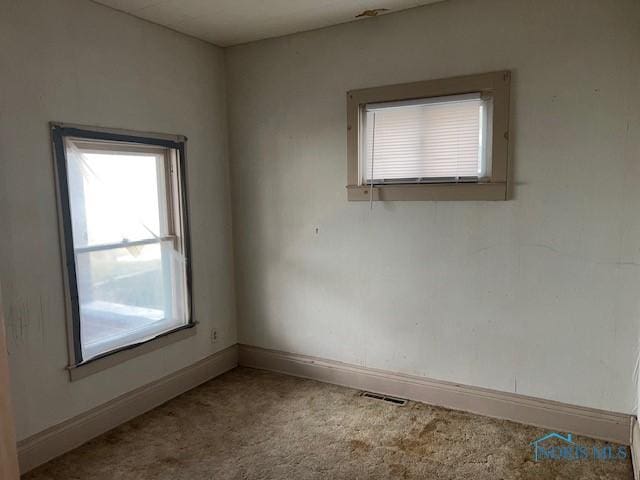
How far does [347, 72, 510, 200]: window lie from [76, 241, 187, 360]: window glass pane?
1.41 metres

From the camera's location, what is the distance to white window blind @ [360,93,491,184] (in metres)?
2.92

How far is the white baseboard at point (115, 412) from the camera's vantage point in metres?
2.56

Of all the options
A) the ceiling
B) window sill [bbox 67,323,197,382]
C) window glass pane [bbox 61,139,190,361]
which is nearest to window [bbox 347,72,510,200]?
the ceiling

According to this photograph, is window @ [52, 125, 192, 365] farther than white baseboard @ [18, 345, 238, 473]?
Yes

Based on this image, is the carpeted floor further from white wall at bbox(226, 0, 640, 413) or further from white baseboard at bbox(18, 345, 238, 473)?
white wall at bbox(226, 0, 640, 413)

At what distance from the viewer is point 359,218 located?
11.0 feet

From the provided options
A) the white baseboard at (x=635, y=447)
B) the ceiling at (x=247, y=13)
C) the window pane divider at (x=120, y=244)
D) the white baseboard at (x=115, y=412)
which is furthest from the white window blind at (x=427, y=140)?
the white baseboard at (x=115, y=412)

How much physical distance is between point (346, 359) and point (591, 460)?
5.29 ft

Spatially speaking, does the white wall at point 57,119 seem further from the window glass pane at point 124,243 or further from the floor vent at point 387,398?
the floor vent at point 387,398

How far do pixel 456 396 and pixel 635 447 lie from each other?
38.7 inches

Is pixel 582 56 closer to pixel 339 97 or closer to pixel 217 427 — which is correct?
pixel 339 97

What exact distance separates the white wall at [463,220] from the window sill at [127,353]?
0.62 meters

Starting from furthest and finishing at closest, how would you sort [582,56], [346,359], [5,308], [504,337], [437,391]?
[346,359] → [437,391] → [504,337] → [582,56] → [5,308]

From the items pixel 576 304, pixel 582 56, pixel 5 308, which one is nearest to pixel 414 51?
pixel 582 56
